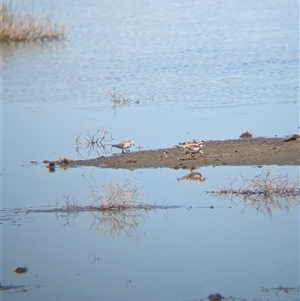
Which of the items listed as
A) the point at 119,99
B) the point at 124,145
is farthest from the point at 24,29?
the point at 124,145

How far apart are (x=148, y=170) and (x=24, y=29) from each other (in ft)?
54.6

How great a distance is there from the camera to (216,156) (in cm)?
1128

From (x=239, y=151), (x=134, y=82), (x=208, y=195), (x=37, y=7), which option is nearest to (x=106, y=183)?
(x=208, y=195)

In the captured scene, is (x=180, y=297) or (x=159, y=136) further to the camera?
(x=159, y=136)

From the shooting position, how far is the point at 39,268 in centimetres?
776

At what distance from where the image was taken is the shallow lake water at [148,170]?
742 cm

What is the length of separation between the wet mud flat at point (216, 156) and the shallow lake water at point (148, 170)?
253mm

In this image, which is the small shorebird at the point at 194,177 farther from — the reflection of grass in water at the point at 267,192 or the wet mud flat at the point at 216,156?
the reflection of grass in water at the point at 267,192

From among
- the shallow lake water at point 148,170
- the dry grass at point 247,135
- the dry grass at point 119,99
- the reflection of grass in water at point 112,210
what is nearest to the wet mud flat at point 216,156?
the shallow lake water at point 148,170

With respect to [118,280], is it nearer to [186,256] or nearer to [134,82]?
[186,256]

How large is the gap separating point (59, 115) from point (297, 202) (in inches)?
274

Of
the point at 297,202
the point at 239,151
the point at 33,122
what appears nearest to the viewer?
the point at 297,202

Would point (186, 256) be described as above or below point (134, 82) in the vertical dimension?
below

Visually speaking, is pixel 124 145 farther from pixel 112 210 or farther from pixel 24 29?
pixel 24 29
